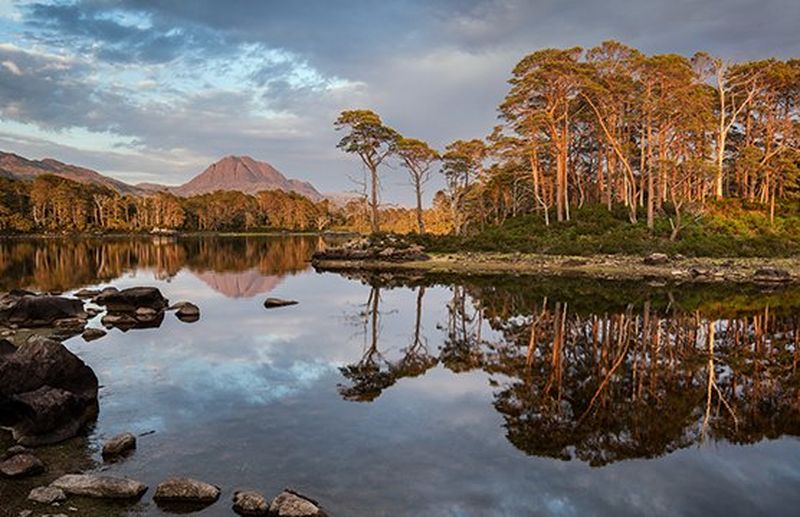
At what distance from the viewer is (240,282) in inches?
1298

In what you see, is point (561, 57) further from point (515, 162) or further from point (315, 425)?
point (315, 425)

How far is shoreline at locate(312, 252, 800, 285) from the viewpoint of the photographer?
1197 inches

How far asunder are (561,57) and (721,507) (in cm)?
4092

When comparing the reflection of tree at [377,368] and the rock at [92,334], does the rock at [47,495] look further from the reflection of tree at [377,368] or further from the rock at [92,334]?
the rock at [92,334]

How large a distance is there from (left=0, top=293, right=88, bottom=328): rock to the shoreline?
22.5m

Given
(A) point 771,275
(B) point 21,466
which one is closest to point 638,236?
(A) point 771,275

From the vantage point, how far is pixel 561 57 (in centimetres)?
4200

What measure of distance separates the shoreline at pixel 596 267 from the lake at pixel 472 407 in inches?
345

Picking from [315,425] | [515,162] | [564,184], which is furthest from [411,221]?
[315,425]

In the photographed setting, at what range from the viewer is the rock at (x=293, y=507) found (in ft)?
20.9

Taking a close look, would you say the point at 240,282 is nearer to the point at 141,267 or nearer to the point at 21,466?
the point at 141,267

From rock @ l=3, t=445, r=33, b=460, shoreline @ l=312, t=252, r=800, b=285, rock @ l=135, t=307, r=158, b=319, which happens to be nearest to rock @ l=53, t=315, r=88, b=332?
rock @ l=135, t=307, r=158, b=319

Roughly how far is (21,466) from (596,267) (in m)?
32.1

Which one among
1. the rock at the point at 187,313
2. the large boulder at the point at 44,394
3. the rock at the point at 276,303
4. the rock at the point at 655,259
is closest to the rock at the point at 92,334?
the rock at the point at 187,313
